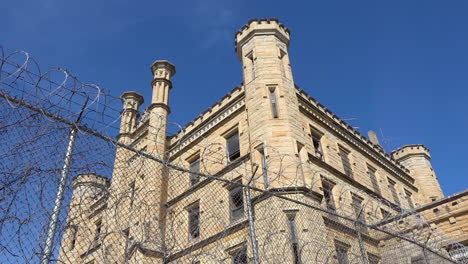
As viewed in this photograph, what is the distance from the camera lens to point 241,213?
635 inches

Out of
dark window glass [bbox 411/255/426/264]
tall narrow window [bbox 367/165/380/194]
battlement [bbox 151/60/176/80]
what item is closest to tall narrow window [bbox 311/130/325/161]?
tall narrow window [bbox 367/165/380/194]

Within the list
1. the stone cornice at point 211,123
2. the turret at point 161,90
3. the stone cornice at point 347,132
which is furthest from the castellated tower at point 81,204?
the turret at point 161,90

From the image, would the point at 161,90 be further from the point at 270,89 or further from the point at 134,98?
the point at 270,89

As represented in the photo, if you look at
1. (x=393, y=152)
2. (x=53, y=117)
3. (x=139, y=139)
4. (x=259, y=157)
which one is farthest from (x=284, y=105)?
(x=393, y=152)

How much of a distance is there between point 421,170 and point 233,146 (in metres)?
16.6

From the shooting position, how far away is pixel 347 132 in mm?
21766

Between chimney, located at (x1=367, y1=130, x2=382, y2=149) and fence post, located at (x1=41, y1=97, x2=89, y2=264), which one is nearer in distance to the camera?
fence post, located at (x1=41, y1=97, x2=89, y2=264)

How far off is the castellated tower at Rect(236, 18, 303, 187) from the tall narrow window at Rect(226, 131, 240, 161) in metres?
1.97

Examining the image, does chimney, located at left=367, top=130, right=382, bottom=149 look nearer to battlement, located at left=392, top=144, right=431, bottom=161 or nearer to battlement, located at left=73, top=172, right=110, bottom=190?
battlement, located at left=392, top=144, right=431, bottom=161

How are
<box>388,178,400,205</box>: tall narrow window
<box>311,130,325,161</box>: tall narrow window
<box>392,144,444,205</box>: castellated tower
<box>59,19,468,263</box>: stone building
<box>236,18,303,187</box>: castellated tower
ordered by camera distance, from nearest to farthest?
1. <box>59,19,468,263</box>: stone building
2. <box>236,18,303,187</box>: castellated tower
3. <box>311,130,325,161</box>: tall narrow window
4. <box>388,178,400,205</box>: tall narrow window
5. <box>392,144,444,205</box>: castellated tower

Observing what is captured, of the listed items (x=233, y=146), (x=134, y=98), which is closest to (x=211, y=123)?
(x=233, y=146)

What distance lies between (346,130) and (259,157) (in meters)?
8.38

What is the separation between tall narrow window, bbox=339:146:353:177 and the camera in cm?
1966

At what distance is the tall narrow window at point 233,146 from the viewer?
60.9 ft
